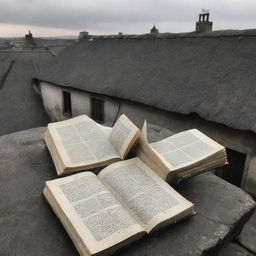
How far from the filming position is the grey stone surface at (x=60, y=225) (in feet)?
4.33

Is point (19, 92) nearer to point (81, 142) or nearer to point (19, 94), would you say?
point (19, 94)

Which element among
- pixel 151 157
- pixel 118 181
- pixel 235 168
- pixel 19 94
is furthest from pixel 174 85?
pixel 19 94

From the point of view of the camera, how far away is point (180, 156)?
1.89m

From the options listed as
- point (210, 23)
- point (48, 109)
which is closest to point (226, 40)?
point (210, 23)

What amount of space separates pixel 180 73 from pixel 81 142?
4.77 m

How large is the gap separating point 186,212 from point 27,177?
4.24ft

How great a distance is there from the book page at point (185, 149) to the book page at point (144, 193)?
0.63 ft

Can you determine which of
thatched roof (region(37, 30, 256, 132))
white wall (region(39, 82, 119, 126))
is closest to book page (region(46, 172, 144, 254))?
thatched roof (region(37, 30, 256, 132))

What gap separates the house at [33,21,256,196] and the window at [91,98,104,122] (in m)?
0.03

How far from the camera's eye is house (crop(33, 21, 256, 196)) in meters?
4.77

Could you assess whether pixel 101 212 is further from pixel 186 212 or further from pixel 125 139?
pixel 125 139

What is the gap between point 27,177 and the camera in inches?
77.6

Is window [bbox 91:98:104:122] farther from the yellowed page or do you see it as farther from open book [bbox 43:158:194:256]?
open book [bbox 43:158:194:256]

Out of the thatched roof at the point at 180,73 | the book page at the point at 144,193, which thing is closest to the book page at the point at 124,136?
the book page at the point at 144,193
